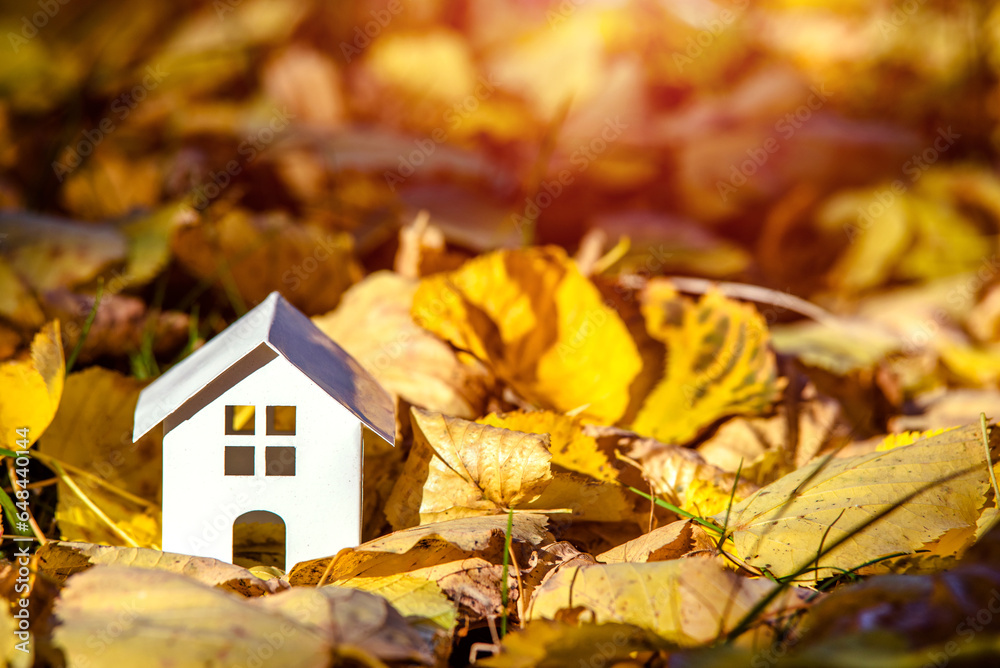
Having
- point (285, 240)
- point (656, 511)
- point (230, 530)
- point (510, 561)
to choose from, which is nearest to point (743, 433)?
point (656, 511)

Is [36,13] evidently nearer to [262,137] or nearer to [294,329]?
[262,137]

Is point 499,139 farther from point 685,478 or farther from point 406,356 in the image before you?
point 685,478

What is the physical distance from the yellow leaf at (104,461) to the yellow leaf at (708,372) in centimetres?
78

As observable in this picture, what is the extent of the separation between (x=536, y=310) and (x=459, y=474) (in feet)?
1.30

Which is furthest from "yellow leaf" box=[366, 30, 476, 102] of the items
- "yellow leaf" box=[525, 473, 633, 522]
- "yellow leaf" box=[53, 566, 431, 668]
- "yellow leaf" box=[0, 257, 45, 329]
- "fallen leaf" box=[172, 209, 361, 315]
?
"yellow leaf" box=[53, 566, 431, 668]

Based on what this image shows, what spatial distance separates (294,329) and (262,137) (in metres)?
1.45

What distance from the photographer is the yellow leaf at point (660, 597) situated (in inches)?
25.2

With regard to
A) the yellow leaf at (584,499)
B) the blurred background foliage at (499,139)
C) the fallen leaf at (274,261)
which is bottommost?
the yellow leaf at (584,499)

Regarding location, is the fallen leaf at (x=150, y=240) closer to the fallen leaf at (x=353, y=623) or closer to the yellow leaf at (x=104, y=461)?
the yellow leaf at (x=104, y=461)

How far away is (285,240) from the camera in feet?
Result: 4.99

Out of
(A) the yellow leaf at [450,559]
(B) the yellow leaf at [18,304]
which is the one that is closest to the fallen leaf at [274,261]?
(B) the yellow leaf at [18,304]

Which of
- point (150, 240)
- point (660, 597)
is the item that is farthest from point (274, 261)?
point (660, 597)

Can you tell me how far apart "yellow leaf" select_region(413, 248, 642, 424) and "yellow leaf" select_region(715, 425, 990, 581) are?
312 mm

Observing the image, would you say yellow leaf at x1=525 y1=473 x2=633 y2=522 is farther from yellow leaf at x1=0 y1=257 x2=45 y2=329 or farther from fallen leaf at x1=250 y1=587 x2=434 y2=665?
yellow leaf at x1=0 y1=257 x2=45 y2=329
